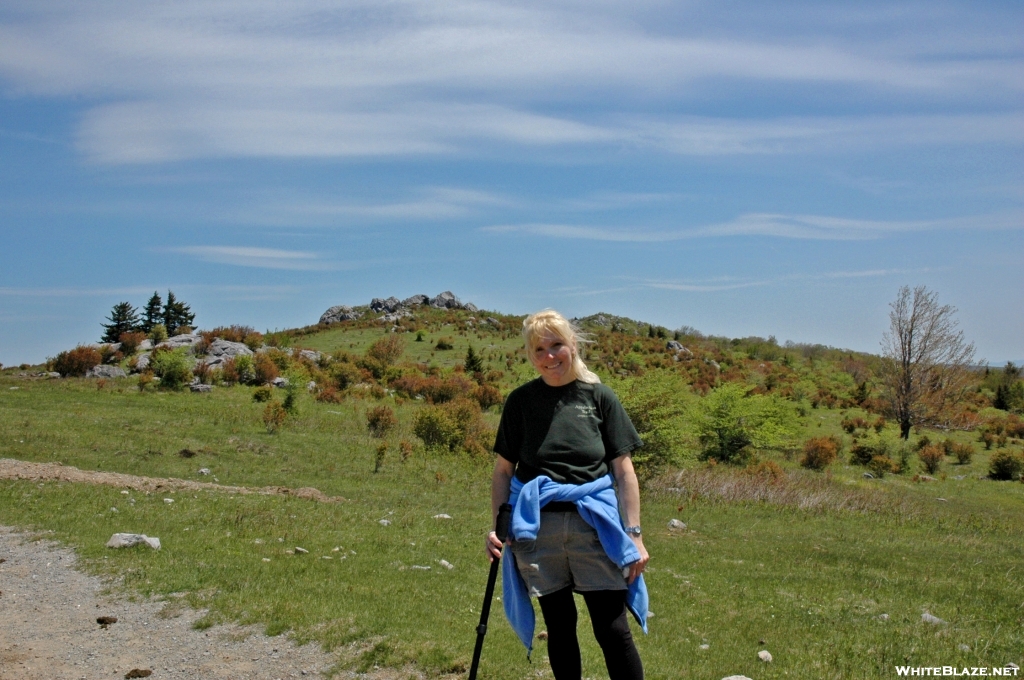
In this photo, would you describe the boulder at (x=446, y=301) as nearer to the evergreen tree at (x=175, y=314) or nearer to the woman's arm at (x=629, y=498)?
the evergreen tree at (x=175, y=314)

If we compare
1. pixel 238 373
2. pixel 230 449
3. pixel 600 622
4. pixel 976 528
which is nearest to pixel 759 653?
pixel 600 622

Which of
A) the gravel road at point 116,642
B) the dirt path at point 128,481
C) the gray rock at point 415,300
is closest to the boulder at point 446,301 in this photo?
the gray rock at point 415,300

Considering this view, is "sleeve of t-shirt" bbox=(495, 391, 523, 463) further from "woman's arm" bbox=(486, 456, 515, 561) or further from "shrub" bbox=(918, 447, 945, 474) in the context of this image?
"shrub" bbox=(918, 447, 945, 474)

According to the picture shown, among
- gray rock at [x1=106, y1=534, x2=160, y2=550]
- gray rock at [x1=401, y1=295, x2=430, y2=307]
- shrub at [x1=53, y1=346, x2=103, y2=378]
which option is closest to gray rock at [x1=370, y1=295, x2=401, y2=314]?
gray rock at [x1=401, y1=295, x2=430, y2=307]

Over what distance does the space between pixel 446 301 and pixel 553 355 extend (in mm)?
72822

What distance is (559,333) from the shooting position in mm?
4070

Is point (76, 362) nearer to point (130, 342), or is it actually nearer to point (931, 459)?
point (130, 342)

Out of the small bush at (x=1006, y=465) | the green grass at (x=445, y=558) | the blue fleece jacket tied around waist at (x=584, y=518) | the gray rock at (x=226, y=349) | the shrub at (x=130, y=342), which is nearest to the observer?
the blue fleece jacket tied around waist at (x=584, y=518)

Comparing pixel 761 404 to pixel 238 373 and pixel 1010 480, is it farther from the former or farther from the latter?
pixel 238 373

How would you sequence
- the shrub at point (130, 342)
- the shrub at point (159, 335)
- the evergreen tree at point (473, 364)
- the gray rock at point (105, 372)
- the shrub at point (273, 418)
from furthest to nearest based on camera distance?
the evergreen tree at point (473, 364) → the shrub at point (159, 335) → the shrub at point (130, 342) → the gray rock at point (105, 372) → the shrub at point (273, 418)

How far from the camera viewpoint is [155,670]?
5691 millimetres

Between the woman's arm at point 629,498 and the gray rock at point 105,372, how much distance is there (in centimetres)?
3053

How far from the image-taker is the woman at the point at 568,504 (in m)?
3.86

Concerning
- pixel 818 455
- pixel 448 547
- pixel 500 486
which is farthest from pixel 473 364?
pixel 500 486
